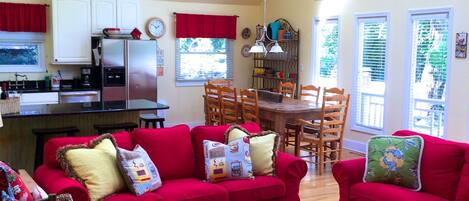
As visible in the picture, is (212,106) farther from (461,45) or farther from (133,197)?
(133,197)

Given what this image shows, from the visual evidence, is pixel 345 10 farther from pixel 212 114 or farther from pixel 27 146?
pixel 27 146

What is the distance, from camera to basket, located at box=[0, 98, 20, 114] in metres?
4.45

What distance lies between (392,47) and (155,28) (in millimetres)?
3969

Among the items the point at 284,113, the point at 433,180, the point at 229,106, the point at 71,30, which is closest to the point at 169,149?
the point at 433,180

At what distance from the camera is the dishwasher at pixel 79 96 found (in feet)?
24.0

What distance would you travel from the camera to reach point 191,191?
3.60 metres

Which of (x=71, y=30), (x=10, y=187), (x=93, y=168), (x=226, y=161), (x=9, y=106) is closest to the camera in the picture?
(x=10, y=187)

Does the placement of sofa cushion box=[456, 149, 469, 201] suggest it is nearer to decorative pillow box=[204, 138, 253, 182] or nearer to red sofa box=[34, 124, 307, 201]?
red sofa box=[34, 124, 307, 201]

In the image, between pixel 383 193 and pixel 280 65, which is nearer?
pixel 383 193

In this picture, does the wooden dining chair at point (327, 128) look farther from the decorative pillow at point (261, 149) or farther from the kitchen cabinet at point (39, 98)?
the kitchen cabinet at point (39, 98)

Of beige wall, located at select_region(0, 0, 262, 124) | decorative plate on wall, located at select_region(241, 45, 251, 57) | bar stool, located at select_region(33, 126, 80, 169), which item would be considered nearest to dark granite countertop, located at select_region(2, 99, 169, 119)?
bar stool, located at select_region(33, 126, 80, 169)

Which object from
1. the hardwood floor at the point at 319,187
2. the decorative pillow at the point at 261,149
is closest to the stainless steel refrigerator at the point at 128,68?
the hardwood floor at the point at 319,187

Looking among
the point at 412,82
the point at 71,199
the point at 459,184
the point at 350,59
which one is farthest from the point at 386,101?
the point at 71,199

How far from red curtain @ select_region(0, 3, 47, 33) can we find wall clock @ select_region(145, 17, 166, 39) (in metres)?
1.69
